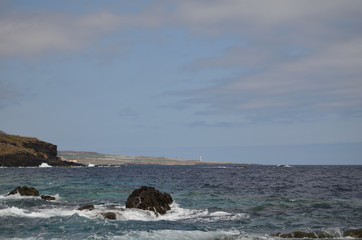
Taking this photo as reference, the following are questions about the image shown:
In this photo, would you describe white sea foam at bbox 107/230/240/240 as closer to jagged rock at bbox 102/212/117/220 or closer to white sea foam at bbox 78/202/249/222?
jagged rock at bbox 102/212/117/220

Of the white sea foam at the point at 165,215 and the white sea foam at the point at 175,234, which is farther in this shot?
the white sea foam at the point at 165,215

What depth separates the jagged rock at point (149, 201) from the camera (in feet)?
105

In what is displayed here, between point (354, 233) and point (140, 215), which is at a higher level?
point (354, 233)

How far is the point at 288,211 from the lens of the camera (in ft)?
109

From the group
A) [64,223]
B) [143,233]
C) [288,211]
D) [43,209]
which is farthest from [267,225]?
[43,209]

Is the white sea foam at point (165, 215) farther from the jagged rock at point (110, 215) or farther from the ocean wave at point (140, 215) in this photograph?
the jagged rock at point (110, 215)

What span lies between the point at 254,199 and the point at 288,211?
9.48 meters

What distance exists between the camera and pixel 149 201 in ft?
106

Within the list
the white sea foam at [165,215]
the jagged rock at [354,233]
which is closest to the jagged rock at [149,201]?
the white sea foam at [165,215]

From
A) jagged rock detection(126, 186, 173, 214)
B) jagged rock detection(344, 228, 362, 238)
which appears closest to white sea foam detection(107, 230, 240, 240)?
jagged rock detection(344, 228, 362, 238)

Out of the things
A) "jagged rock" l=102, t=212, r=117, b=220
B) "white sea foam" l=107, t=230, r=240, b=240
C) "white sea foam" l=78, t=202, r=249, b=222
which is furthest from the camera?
"white sea foam" l=78, t=202, r=249, b=222

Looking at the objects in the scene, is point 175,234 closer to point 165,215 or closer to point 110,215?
point 110,215

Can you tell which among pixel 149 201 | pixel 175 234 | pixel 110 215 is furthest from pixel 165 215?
pixel 175 234

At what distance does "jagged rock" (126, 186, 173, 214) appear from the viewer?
31.9m
